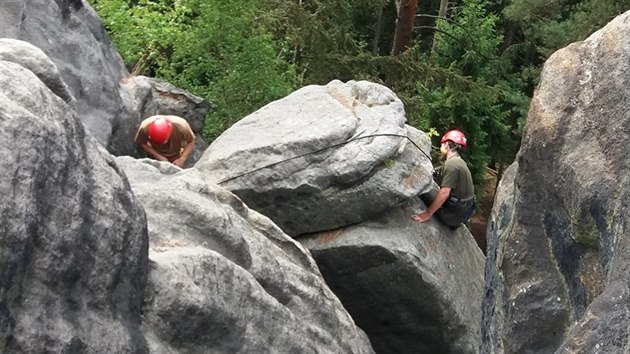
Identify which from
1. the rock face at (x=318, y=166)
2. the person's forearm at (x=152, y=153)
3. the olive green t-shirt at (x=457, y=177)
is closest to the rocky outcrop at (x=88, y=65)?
the person's forearm at (x=152, y=153)

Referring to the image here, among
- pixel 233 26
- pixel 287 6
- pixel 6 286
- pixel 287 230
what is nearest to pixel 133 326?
pixel 6 286

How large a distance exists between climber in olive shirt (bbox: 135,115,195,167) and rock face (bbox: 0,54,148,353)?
5.57 metres

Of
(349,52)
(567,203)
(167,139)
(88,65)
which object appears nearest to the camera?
(567,203)

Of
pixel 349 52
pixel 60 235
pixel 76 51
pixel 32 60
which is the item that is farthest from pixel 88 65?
pixel 349 52

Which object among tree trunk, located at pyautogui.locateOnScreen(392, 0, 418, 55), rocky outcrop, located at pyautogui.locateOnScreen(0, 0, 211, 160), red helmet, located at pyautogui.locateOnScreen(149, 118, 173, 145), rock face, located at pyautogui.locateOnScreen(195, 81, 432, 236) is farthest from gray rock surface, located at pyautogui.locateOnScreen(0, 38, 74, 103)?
tree trunk, located at pyautogui.locateOnScreen(392, 0, 418, 55)

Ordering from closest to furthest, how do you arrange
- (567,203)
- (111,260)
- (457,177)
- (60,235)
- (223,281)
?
Answer: 1. (60,235)
2. (111,260)
3. (567,203)
4. (223,281)
5. (457,177)

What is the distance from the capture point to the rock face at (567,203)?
5426mm

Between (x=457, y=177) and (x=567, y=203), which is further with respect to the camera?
(x=457, y=177)

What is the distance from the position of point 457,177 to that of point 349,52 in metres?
7.88

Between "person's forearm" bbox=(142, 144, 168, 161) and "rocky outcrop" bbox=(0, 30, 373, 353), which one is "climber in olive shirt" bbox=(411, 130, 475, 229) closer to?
"person's forearm" bbox=(142, 144, 168, 161)

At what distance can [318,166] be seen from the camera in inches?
438

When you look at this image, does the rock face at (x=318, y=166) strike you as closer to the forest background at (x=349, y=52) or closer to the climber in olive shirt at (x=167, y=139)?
the climber in olive shirt at (x=167, y=139)

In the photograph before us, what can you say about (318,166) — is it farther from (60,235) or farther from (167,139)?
(60,235)

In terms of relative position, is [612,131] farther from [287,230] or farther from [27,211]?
[287,230]
